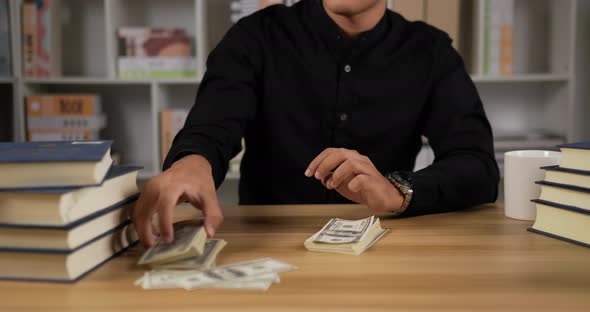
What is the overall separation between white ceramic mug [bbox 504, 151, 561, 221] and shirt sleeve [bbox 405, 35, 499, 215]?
4.9 inches

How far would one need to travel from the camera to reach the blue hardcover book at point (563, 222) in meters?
0.88

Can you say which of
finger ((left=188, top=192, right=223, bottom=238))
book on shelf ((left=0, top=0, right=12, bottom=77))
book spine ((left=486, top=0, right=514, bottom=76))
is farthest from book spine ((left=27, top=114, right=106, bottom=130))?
finger ((left=188, top=192, right=223, bottom=238))

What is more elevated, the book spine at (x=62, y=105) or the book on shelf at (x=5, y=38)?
the book on shelf at (x=5, y=38)

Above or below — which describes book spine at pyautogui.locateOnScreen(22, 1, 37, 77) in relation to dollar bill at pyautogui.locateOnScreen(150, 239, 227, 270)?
above

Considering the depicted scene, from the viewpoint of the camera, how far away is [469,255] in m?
0.84

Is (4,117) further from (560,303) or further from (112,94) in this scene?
(560,303)

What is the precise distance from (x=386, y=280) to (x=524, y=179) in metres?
0.48

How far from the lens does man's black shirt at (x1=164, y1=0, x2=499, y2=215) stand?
1.59m

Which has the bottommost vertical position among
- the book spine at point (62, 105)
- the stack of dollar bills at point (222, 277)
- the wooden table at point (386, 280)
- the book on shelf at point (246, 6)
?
the wooden table at point (386, 280)

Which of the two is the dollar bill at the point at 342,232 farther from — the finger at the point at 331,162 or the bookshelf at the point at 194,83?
the bookshelf at the point at 194,83

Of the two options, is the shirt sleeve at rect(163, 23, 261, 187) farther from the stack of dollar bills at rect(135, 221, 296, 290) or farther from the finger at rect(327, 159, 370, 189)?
the stack of dollar bills at rect(135, 221, 296, 290)

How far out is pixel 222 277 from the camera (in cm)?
71

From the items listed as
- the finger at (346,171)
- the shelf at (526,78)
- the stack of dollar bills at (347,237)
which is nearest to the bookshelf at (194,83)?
the shelf at (526,78)

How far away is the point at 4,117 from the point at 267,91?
182 centimetres
